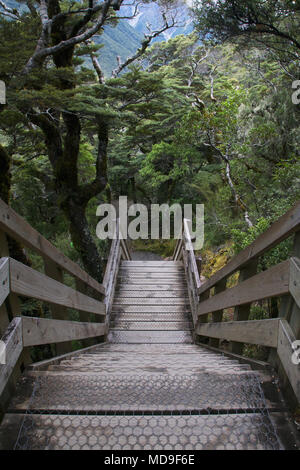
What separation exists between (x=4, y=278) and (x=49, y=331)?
76cm

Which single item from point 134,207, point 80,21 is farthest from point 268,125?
point 134,207

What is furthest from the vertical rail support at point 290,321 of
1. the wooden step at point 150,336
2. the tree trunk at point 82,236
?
the tree trunk at point 82,236

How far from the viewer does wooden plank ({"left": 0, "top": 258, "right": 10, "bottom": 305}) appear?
146 centimetres

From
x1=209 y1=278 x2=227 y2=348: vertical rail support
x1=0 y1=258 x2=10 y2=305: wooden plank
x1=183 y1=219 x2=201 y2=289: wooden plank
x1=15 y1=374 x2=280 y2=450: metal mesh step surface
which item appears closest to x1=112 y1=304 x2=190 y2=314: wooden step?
x1=183 y1=219 x2=201 y2=289: wooden plank

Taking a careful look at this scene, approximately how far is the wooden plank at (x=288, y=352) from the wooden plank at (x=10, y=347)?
52.0 inches

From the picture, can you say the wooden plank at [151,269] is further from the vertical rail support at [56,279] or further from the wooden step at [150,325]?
the vertical rail support at [56,279]

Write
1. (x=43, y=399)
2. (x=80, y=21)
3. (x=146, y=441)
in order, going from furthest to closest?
(x=80, y=21) < (x=43, y=399) < (x=146, y=441)

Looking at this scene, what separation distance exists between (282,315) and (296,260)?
1.28 feet

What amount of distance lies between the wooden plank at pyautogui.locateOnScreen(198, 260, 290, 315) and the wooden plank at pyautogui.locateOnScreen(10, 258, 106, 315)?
53.6 inches

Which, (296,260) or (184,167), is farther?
(184,167)

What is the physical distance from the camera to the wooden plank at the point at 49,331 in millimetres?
1747

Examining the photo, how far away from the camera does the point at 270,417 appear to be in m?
1.49

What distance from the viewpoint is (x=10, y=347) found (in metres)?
1.49

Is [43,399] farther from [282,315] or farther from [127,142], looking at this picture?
[127,142]
